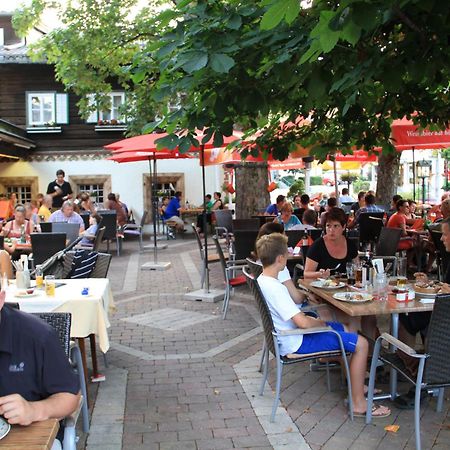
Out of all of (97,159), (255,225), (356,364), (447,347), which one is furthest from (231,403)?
(97,159)

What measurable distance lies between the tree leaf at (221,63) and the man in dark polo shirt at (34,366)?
1.64 m

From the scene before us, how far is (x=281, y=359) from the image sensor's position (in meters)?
4.12

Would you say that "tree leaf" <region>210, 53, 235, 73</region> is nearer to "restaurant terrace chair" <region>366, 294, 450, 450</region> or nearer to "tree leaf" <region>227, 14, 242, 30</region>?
"tree leaf" <region>227, 14, 242, 30</region>

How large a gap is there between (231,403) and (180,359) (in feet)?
4.05

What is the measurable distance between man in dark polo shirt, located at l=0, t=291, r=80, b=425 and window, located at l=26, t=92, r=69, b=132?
1874cm

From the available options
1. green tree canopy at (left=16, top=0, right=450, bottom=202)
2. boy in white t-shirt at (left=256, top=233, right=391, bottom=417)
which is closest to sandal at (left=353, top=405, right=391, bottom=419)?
boy in white t-shirt at (left=256, top=233, right=391, bottom=417)

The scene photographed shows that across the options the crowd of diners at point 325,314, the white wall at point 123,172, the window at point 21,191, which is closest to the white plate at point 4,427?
the crowd of diners at point 325,314

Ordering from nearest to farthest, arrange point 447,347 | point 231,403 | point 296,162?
1. point 447,347
2. point 231,403
3. point 296,162

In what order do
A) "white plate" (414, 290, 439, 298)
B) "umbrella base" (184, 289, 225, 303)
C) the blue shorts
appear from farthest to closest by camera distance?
"umbrella base" (184, 289, 225, 303) → "white plate" (414, 290, 439, 298) → the blue shorts

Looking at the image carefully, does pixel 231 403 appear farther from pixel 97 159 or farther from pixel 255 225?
pixel 97 159

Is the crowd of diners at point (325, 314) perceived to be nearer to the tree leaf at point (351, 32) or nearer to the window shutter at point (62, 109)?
the tree leaf at point (351, 32)

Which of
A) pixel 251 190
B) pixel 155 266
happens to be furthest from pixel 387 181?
pixel 155 266

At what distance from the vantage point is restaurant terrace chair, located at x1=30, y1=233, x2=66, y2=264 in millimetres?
8273

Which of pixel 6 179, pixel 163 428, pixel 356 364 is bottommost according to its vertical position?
pixel 163 428
